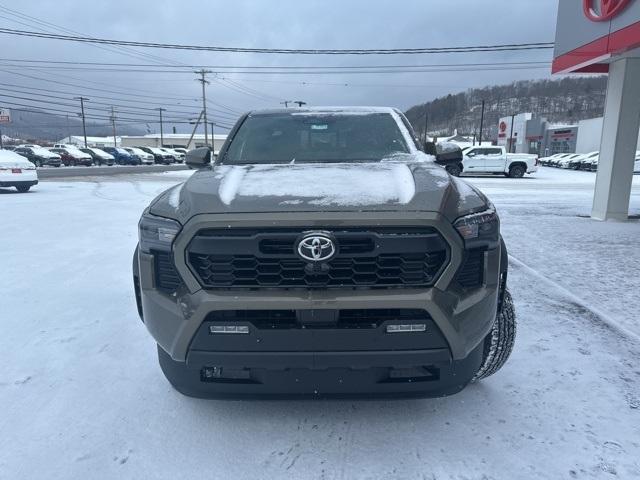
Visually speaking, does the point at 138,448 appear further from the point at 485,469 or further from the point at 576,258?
the point at 576,258

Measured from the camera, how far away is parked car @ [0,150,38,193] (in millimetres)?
14555

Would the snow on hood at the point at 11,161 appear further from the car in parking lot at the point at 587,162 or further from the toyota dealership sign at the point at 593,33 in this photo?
the car in parking lot at the point at 587,162

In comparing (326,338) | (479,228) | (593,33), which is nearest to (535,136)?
(593,33)

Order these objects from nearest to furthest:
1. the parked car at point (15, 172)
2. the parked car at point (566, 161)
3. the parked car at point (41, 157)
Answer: the parked car at point (15, 172)
the parked car at point (41, 157)
the parked car at point (566, 161)

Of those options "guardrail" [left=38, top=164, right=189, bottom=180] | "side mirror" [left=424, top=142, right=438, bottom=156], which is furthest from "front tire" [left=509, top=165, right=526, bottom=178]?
"side mirror" [left=424, top=142, right=438, bottom=156]

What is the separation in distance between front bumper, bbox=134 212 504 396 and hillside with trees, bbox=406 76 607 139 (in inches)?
3082

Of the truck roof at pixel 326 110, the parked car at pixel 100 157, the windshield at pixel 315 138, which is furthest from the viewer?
the parked car at pixel 100 157

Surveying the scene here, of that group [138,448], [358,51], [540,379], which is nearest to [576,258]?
[540,379]

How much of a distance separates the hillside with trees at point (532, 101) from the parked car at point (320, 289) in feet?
257

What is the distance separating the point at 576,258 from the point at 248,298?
5.79 meters

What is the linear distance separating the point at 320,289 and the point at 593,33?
9.70 m

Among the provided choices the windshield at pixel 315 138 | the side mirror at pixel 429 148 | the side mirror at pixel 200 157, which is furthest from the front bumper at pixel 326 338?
the side mirror at pixel 429 148

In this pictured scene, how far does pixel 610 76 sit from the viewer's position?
10.2 m

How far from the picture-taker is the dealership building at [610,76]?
9148mm
